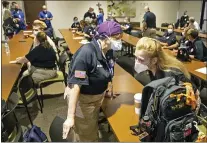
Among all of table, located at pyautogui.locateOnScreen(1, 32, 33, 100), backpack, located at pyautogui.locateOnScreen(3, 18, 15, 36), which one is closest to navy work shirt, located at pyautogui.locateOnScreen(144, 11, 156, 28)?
backpack, located at pyautogui.locateOnScreen(3, 18, 15, 36)

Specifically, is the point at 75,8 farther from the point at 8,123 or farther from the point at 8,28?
the point at 8,123

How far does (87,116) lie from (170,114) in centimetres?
78

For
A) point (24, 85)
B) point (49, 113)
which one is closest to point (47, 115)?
point (49, 113)

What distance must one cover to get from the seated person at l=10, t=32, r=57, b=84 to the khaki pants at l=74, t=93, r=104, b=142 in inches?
66.2

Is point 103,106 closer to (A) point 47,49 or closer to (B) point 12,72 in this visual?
(B) point 12,72

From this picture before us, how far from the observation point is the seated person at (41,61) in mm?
3408

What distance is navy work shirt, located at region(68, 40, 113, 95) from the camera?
1639 mm

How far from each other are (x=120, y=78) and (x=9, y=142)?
134cm

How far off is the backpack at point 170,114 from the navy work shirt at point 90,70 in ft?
1.46

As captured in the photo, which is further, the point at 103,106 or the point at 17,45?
the point at 17,45

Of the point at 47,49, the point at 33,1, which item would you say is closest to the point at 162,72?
the point at 47,49

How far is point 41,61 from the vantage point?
351 cm

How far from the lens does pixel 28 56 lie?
11.1 feet

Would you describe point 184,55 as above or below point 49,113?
above
